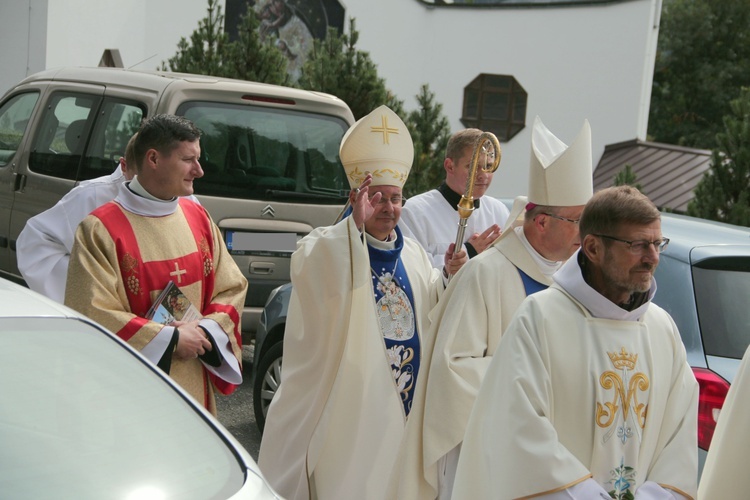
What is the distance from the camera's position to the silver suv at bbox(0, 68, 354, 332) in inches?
295

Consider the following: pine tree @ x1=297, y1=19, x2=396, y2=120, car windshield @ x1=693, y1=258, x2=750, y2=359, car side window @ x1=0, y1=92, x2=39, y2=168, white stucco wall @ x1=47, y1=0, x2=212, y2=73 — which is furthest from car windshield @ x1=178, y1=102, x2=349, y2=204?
white stucco wall @ x1=47, y1=0, x2=212, y2=73

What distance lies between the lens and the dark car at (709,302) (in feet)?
14.0

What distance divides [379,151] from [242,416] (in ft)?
10.0

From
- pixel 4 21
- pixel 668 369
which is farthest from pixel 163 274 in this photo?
pixel 4 21

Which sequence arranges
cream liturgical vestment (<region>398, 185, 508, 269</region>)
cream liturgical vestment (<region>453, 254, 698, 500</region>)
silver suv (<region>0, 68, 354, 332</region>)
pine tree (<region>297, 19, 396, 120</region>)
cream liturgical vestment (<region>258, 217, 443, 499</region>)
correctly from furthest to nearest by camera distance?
pine tree (<region>297, 19, 396, 120</region>), silver suv (<region>0, 68, 354, 332</region>), cream liturgical vestment (<region>398, 185, 508, 269</region>), cream liturgical vestment (<region>258, 217, 443, 499</region>), cream liturgical vestment (<region>453, 254, 698, 500</region>)

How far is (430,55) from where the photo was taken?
26531 millimetres

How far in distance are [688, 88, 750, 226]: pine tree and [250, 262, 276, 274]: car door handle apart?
614 centimetres

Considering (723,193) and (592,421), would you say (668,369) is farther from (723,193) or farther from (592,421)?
(723,193)

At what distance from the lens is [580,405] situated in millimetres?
3197

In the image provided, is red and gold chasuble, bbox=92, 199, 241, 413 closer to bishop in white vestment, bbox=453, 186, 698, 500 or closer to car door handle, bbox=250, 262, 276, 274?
bishop in white vestment, bbox=453, 186, 698, 500

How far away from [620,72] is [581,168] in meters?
22.3

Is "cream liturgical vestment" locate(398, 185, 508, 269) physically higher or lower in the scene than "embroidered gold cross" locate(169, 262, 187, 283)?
higher

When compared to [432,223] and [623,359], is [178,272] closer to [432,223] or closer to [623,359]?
[432,223]

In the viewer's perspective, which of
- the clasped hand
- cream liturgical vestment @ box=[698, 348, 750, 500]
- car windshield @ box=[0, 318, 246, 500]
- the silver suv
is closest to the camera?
car windshield @ box=[0, 318, 246, 500]
